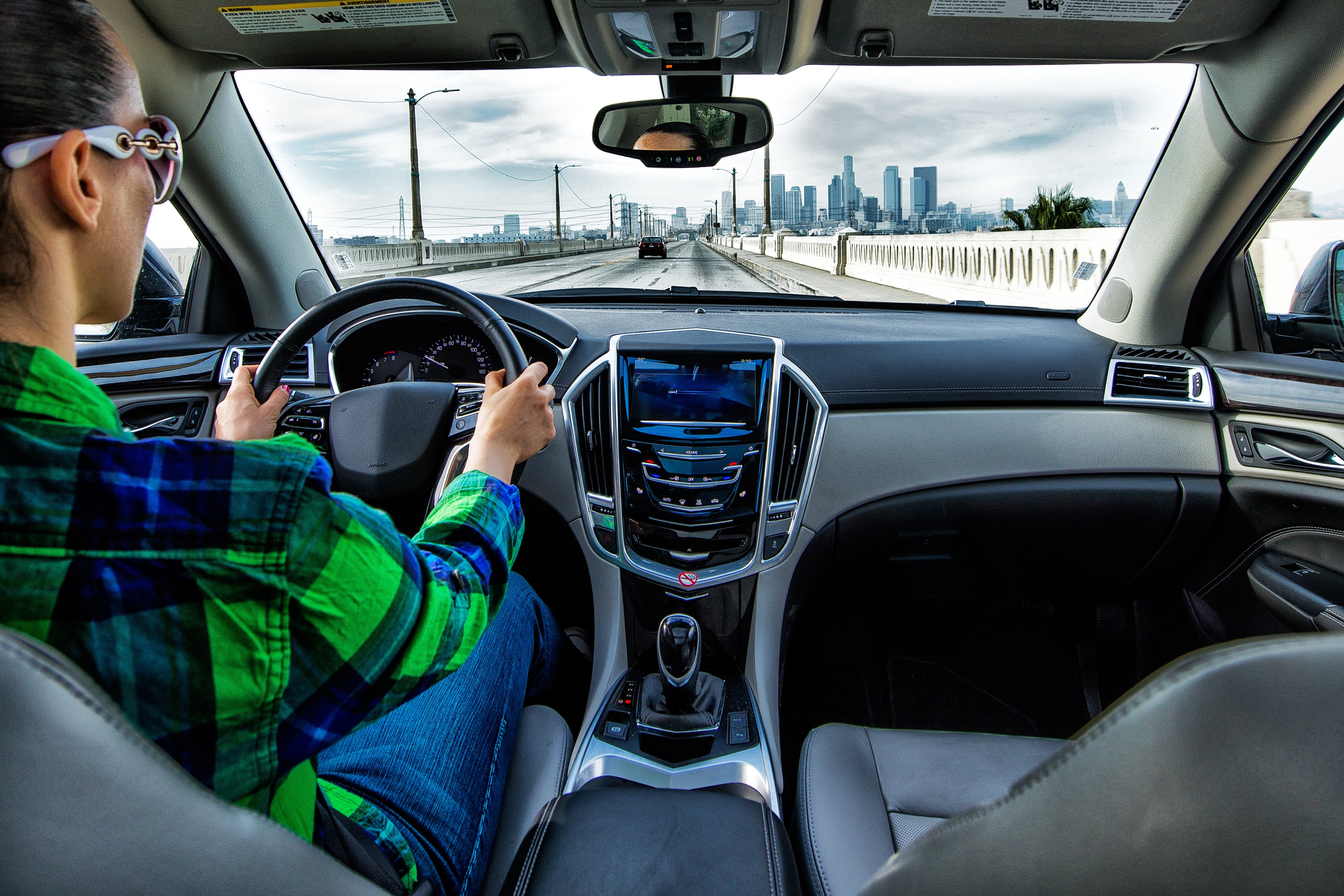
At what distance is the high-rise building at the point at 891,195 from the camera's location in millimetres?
3605

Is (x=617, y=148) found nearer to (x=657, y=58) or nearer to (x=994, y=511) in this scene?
(x=657, y=58)

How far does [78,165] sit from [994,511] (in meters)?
2.99

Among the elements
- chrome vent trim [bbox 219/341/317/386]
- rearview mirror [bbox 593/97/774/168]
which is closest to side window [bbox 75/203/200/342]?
chrome vent trim [bbox 219/341/317/386]

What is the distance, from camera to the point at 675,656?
2.51 m

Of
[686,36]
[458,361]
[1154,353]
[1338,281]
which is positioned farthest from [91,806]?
[1338,281]

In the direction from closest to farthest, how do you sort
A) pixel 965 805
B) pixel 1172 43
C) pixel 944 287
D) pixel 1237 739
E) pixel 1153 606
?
pixel 1237 739, pixel 965 805, pixel 1172 43, pixel 1153 606, pixel 944 287

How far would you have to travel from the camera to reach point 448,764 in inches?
66.3

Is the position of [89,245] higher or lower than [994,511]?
higher

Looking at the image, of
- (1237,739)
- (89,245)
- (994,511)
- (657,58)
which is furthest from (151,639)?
(994,511)

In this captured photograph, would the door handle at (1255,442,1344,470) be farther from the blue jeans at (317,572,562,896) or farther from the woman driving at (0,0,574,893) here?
the woman driving at (0,0,574,893)

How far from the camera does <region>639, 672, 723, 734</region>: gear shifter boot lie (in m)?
2.47

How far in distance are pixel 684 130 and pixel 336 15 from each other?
1.23m

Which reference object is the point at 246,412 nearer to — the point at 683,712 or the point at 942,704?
the point at 683,712

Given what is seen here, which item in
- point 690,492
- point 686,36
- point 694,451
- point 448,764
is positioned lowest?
point 448,764
